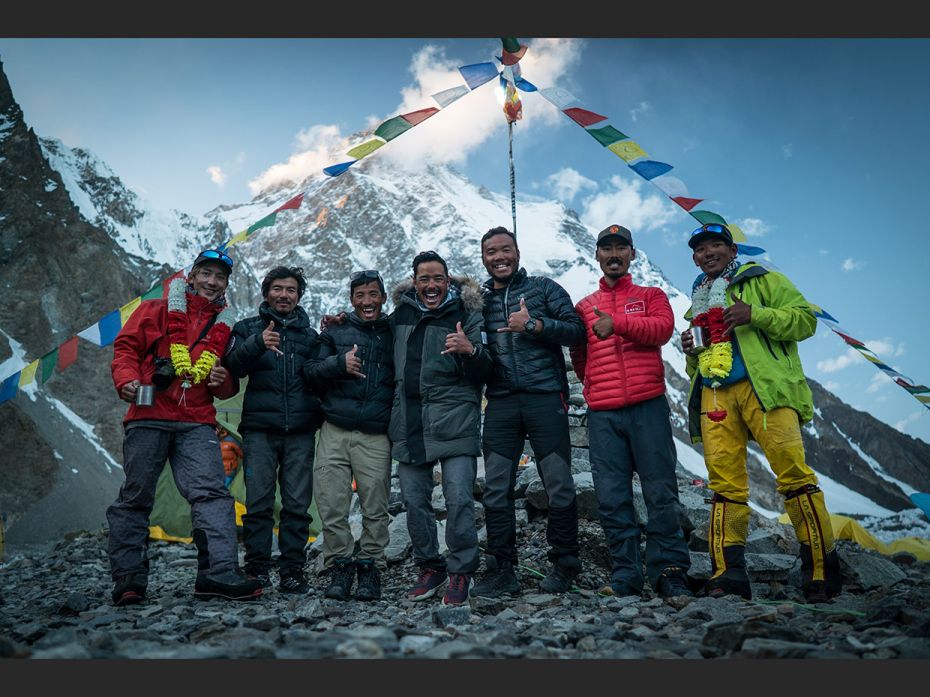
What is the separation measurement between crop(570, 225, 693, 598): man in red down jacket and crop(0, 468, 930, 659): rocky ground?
0.95 feet

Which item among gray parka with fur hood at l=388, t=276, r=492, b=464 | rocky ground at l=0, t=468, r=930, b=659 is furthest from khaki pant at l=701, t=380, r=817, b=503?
gray parka with fur hood at l=388, t=276, r=492, b=464

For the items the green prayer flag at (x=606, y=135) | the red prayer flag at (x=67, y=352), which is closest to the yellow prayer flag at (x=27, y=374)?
the red prayer flag at (x=67, y=352)

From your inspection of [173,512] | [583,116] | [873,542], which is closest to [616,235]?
[583,116]

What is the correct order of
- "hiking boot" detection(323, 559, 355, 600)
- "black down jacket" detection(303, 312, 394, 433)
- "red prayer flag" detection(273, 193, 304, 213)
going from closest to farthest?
"hiking boot" detection(323, 559, 355, 600), "black down jacket" detection(303, 312, 394, 433), "red prayer flag" detection(273, 193, 304, 213)

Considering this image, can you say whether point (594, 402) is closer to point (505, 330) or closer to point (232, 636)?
A: point (505, 330)

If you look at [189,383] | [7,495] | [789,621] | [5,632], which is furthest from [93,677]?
[7,495]

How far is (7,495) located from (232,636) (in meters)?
21.8

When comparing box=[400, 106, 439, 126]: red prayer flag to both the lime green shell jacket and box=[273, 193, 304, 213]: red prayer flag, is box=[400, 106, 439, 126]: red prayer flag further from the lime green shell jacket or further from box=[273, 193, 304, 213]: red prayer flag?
the lime green shell jacket

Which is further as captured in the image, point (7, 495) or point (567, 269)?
point (567, 269)

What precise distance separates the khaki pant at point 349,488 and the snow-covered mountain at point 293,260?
2.69m

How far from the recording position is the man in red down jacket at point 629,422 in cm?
407

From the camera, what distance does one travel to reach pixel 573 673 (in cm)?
224

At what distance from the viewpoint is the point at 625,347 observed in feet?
14.3

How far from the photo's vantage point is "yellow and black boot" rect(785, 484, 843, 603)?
379 centimetres
